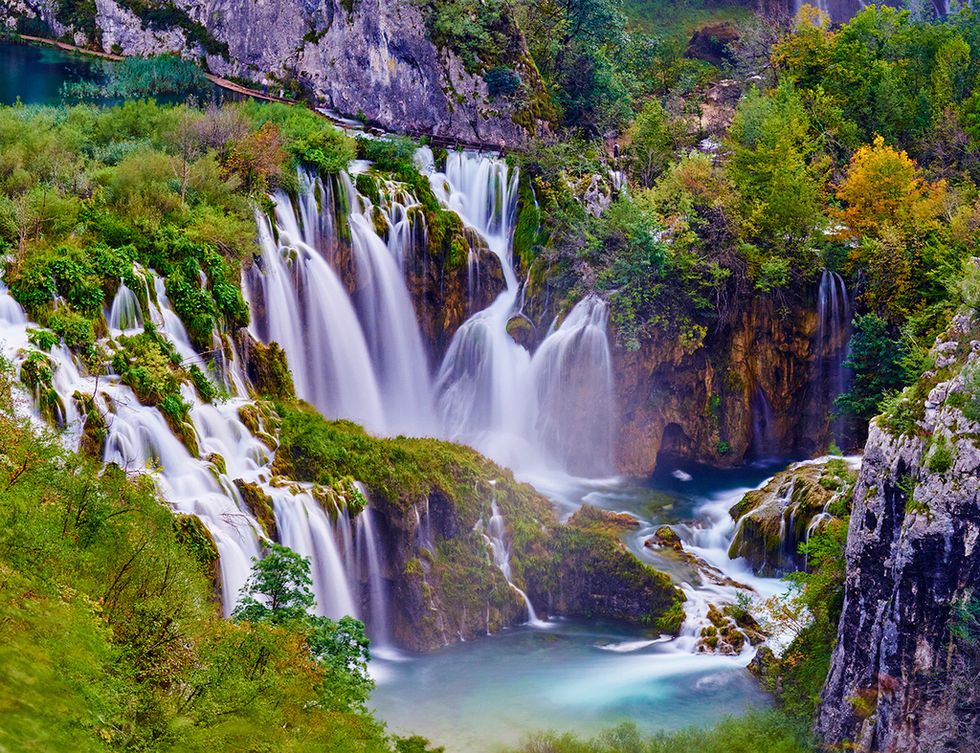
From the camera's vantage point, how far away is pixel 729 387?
107 ft

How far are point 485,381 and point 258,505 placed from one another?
1348cm

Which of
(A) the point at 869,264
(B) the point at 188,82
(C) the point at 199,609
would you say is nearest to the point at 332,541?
(C) the point at 199,609

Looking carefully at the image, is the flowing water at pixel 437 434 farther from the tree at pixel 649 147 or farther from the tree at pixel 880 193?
the tree at pixel 880 193

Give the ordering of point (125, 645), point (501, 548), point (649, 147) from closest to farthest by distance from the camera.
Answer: point (125, 645) → point (501, 548) → point (649, 147)

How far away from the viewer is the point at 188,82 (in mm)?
45188

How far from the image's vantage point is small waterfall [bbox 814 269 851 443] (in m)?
32.3

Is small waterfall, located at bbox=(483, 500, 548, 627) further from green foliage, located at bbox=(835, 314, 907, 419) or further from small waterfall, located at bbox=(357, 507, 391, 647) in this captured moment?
green foliage, located at bbox=(835, 314, 907, 419)

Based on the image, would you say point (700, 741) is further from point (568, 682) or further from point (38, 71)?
point (38, 71)

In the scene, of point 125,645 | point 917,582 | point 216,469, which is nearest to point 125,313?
point 216,469

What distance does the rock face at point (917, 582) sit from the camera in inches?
616

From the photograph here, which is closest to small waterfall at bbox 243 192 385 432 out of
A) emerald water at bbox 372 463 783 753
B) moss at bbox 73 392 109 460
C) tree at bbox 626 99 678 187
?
moss at bbox 73 392 109 460

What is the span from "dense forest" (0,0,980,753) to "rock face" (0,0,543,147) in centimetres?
21

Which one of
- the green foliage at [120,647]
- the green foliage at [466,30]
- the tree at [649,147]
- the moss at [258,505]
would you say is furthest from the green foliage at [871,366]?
the green foliage at [120,647]

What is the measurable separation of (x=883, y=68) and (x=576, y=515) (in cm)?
2508
